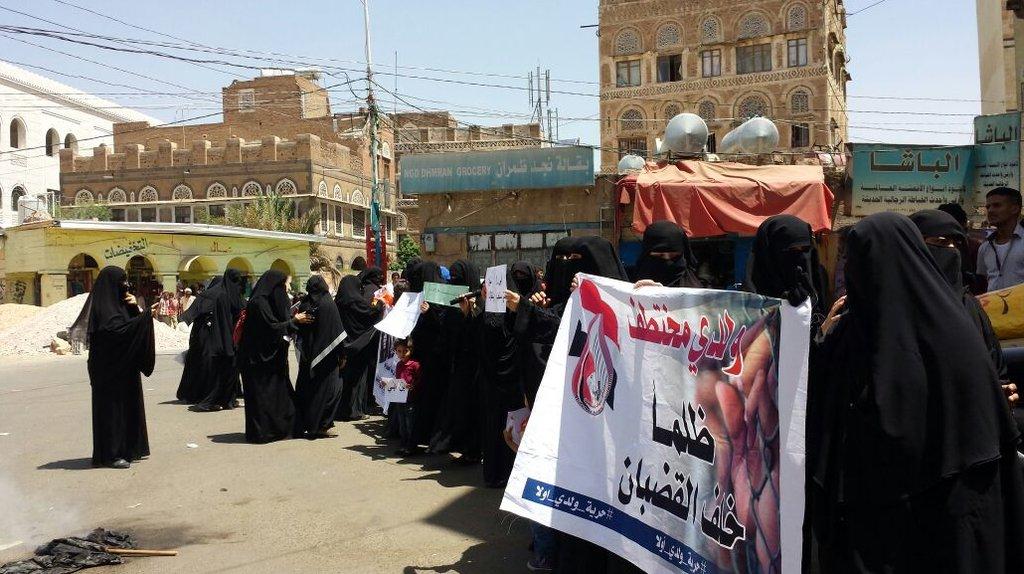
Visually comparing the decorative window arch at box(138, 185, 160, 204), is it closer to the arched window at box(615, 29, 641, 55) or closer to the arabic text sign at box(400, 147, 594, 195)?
the arched window at box(615, 29, 641, 55)

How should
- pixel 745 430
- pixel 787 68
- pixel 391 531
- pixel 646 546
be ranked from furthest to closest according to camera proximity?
pixel 787 68 < pixel 391 531 < pixel 646 546 < pixel 745 430

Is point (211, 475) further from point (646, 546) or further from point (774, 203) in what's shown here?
point (774, 203)

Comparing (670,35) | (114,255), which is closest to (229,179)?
(114,255)

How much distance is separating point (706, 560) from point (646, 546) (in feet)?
1.02

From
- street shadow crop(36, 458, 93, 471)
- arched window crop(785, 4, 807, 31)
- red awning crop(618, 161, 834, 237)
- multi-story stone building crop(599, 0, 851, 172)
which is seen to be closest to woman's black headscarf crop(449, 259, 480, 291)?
street shadow crop(36, 458, 93, 471)

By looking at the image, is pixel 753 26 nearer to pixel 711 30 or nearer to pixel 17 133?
pixel 711 30

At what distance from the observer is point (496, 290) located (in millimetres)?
4941

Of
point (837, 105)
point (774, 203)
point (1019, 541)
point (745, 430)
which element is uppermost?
point (837, 105)

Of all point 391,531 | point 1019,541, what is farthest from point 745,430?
point 391,531

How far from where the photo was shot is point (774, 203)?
13266 mm

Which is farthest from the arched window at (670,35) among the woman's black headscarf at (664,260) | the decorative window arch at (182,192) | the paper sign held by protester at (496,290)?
the woman's black headscarf at (664,260)

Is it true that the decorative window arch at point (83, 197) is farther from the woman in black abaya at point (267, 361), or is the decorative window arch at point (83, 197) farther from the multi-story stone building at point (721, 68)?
the woman in black abaya at point (267, 361)

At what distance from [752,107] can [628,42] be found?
7.51m

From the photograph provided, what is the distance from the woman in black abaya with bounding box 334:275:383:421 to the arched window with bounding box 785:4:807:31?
3860cm
